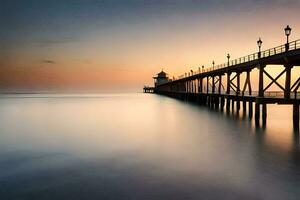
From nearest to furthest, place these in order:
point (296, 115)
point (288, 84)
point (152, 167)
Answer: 1. point (152, 167)
2. point (288, 84)
3. point (296, 115)

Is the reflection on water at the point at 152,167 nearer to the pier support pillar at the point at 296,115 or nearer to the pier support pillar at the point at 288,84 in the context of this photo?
the pier support pillar at the point at 296,115

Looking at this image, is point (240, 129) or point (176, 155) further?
point (240, 129)

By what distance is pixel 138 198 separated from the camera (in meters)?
9.34

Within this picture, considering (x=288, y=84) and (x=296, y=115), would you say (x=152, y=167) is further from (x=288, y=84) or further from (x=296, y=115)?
(x=296, y=115)

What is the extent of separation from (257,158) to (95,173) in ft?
26.1

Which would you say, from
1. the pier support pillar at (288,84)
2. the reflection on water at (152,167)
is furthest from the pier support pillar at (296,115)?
the reflection on water at (152,167)

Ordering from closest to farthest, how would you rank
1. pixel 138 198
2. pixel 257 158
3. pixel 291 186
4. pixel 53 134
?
1. pixel 138 198
2. pixel 291 186
3. pixel 257 158
4. pixel 53 134

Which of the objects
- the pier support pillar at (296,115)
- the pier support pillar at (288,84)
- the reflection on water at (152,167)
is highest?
the pier support pillar at (288,84)

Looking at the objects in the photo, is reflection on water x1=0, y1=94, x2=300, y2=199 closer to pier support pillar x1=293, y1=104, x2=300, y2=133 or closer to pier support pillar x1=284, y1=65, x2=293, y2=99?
pier support pillar x1=293, y1=104, x2=300, y2=133

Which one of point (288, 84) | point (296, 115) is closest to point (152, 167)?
point (288, 84)

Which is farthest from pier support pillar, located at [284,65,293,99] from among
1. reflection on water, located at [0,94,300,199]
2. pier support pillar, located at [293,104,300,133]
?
reflection on water, located at [0,94,300,199]

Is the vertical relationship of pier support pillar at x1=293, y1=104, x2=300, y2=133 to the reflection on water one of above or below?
above

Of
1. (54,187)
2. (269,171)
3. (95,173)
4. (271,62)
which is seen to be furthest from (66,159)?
(271,62)

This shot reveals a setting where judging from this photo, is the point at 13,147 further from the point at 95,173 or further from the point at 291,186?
the point at 291,186
